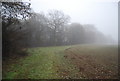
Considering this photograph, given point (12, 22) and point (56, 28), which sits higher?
point (56, 28)

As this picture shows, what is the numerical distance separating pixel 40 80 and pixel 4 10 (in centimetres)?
536

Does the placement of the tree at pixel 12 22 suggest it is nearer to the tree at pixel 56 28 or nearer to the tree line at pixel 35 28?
the tree line at pixel 35 28

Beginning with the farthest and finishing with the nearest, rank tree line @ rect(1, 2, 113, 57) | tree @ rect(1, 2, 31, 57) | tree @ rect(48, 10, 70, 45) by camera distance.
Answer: tree @ rect(48, 10, 70, 45) → tree line @ rect(1, 2, 113, 57) → tree @ rect(1, 2, 31, 57)

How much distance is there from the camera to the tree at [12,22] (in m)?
7.63

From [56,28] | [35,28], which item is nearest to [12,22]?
[35,28]

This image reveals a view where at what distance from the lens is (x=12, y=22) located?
8227 millimetres

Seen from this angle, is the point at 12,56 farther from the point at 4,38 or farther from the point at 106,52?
the point at 106,52

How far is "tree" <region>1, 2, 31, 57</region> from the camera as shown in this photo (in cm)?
763

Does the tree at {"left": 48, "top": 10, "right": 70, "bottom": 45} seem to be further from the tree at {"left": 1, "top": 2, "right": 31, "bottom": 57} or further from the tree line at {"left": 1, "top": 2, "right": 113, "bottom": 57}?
the tree at {"left": 1, "top": 2, "right": 31, "bottom": 57}

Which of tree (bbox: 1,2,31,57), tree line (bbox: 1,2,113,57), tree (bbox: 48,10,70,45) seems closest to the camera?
tree (bbox: 1,2,31,57)

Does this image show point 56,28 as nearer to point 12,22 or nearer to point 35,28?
point 35,28

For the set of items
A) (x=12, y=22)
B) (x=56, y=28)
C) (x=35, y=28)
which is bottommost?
(x=12, y=22)

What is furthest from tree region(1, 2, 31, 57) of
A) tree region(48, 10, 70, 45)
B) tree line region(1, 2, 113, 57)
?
tree region(48, 10, 70, 45)

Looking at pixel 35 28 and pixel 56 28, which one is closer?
pixel 56 28
